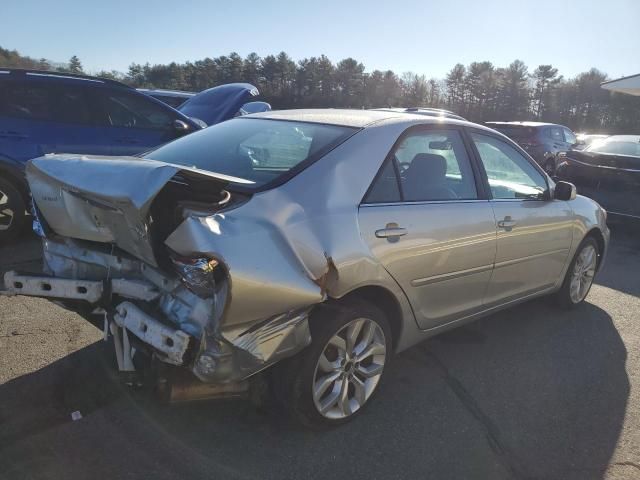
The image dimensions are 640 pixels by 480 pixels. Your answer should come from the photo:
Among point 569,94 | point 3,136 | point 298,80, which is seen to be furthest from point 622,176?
point 569,94

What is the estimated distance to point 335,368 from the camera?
2.70 metres

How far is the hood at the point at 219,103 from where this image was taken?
8.23 m

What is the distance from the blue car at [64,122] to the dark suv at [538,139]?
9957 mm

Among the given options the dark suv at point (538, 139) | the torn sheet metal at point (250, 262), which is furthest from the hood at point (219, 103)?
the dark suv at point (538, 139)

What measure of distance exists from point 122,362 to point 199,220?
791 mm

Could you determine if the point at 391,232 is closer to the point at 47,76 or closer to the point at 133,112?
the point at 133,112

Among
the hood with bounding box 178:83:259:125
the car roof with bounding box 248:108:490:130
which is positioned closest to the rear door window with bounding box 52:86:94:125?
the hood with bounding box 178:83:259:125

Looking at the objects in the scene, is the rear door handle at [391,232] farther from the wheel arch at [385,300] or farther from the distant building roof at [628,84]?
the distant building roof at [628,84]

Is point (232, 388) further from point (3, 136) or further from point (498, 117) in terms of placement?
point (498, 117)

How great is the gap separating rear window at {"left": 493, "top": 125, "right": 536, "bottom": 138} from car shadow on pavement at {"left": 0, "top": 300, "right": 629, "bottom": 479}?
11.4 meters

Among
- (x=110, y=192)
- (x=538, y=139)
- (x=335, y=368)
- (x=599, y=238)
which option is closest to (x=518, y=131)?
(x=538, y=139)

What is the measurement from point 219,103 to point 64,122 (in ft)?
9.80

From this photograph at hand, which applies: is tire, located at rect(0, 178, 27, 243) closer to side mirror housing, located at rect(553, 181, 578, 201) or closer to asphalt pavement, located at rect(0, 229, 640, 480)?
asphalt pavement, located at rect(0, 229, 640, 480)

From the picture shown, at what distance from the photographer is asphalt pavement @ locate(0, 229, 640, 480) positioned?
96.3 inches
